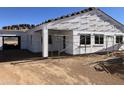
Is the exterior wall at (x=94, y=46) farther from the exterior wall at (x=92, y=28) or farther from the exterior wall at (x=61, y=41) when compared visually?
the exterior wall at (x=61, y=41)

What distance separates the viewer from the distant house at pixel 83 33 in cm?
1959

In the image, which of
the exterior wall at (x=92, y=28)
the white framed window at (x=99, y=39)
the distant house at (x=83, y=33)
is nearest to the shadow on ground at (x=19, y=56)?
the distant house at (x=83, y=33)

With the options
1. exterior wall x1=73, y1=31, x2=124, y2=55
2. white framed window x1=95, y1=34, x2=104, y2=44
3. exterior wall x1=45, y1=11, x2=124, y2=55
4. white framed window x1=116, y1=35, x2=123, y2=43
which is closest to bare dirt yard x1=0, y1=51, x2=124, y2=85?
exterior wall x1=73, y1=31, x2=124, y2=55

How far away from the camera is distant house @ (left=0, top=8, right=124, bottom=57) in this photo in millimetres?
19594

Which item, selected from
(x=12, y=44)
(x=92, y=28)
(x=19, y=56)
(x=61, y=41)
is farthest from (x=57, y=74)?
(x=12, y=44)

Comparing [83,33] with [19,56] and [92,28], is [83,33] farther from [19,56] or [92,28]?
→ [19,56]

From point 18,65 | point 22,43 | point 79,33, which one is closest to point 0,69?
point 18,65

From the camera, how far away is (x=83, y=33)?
806 inches

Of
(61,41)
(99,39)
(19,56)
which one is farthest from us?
(61,41)

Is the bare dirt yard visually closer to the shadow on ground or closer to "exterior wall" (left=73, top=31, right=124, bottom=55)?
the shadow on ground

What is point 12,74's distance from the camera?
485 inches
